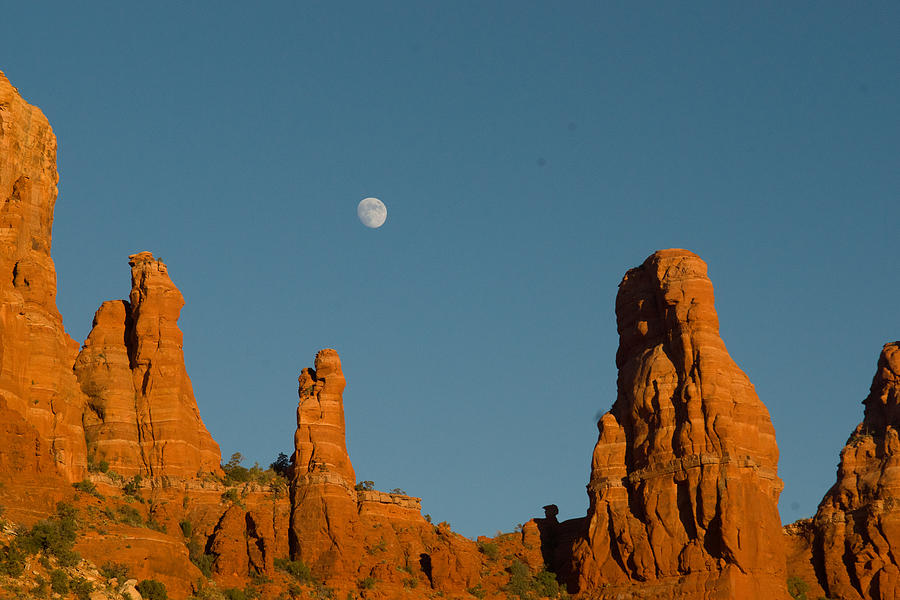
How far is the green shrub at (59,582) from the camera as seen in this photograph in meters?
85.5

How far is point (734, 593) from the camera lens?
10738 centimetres

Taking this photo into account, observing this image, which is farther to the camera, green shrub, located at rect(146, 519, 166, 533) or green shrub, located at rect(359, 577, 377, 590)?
green shrub, located at rect(359, 577, 377, 590)

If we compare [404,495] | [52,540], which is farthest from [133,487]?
[52,540]

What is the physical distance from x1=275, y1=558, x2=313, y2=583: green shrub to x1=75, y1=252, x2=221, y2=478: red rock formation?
8958 mm

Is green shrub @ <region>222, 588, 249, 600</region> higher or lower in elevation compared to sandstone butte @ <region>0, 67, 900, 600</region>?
lower

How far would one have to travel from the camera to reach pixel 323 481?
11175 cm

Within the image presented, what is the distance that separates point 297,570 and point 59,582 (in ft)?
79.3

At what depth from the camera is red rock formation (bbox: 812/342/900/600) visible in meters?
115

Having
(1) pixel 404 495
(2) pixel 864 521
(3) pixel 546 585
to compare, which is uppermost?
(1) pixel 404 495

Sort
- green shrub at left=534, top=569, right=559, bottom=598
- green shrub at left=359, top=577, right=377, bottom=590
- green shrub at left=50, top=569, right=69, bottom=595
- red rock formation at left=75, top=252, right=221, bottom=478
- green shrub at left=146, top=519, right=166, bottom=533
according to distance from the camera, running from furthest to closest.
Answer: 1. green shrub at left=534, top=569, right=559, bottom=598
2. red rock formation at left=75, top=252, right=221, bottom=478
3. green shrub at left=359, top=577, right=377, bottom=590
4. green shrub at left=146, top=519, right=166, bottom=533
5. green shrub at left=50, top=569, right=69, bottom=595

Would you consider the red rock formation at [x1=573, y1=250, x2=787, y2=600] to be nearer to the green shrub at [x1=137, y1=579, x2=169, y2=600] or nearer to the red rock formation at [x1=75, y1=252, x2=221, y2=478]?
the red rock formation at [x1=75, y1=252, x2=221, y2=478]

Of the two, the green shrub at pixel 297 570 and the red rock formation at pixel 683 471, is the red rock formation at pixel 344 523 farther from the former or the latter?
the red rock formation at pixel 683 471

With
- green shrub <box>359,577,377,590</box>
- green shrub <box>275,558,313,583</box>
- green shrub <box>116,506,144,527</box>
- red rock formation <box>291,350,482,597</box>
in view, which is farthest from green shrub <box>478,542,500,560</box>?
green shrub <box>116,506,144,527</box>

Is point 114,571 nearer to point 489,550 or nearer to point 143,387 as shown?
point 143,387
